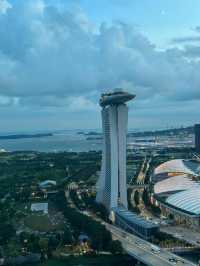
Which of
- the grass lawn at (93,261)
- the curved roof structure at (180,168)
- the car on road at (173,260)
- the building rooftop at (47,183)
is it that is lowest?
the grass lawn at (93,261)

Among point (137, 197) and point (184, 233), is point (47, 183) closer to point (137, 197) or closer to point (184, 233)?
point (137, 197)

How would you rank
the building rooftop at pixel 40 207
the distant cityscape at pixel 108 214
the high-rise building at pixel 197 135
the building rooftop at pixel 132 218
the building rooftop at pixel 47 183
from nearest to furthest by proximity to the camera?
the distant cityscape at pixel 108 214 → the building rooftop at pixel 132 218 → the building rooftop at pixel 40 207 → the building rooftop at pixel 47 183 → the high-rise building at pixel 197 135

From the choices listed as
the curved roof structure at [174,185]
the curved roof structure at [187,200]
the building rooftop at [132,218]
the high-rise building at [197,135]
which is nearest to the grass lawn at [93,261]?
the building rooftop at [132,218]

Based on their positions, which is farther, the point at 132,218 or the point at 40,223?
the point at 40,223

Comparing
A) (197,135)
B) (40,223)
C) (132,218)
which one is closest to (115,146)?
(132,218)

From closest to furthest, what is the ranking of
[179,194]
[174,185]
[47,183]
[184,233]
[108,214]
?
1. [184,233]
2. [108,214]
3. [179,194]
4. [174,185]
5. [47,183]

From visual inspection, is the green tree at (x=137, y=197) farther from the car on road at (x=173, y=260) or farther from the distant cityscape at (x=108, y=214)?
the car on road at (x=173, y=260)

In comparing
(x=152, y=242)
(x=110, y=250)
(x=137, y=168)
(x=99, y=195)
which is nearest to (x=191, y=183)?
(x=99, y=195)

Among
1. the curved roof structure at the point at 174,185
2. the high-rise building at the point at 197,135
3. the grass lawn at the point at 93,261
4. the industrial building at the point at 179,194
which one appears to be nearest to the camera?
the grass lawn at the point at 93,261

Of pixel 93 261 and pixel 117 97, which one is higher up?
pixel 117 97
